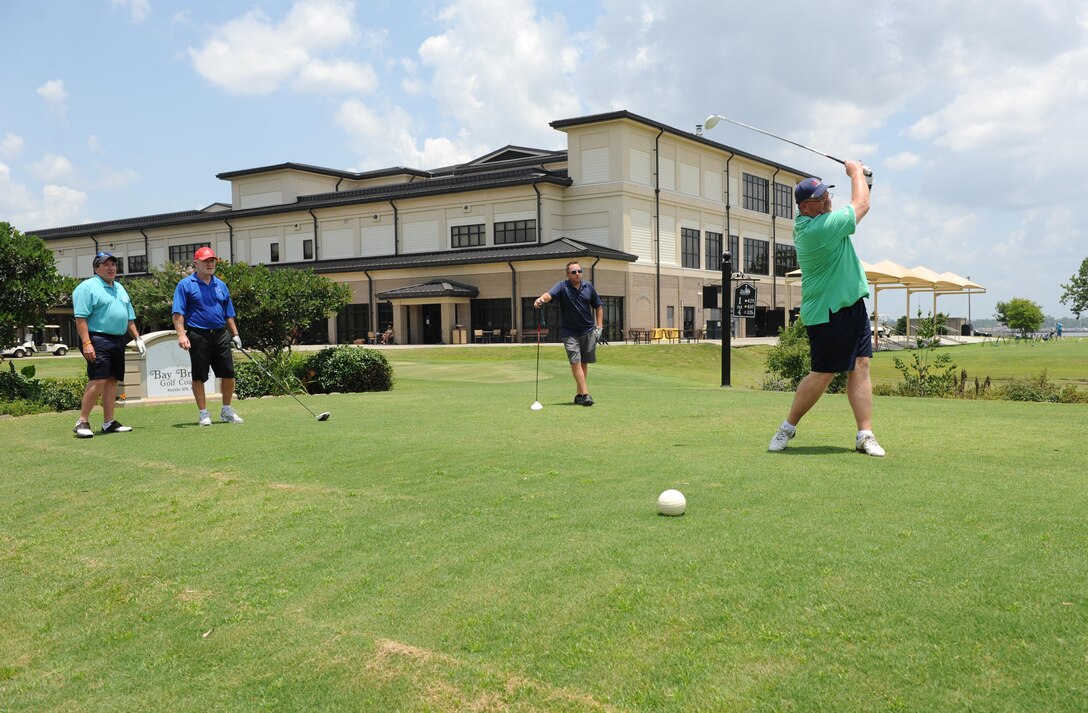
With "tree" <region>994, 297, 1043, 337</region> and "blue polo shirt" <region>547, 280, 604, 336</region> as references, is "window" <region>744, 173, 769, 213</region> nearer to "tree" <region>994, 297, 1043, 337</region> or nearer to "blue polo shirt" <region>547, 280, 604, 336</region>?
"tree" <region>994, 297, 1043, 337</region>

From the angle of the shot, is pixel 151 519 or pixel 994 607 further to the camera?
pixel 151 519

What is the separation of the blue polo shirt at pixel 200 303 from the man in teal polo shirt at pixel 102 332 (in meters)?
0.65

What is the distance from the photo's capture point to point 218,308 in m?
10.6

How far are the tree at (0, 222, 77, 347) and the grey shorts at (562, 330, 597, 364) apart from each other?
9.42 m

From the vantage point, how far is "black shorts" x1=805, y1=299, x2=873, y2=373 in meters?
6.79

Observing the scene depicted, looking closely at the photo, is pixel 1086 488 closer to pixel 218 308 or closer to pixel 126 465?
pixel 126 465

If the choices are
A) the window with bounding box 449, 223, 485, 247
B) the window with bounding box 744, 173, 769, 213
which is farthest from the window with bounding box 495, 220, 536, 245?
the window with bounding box 744, 173, 769, 213

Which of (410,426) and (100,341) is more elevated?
(100,341)

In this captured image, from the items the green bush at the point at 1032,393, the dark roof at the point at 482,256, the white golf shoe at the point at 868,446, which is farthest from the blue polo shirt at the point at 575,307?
the dark roof at the point at 482,256

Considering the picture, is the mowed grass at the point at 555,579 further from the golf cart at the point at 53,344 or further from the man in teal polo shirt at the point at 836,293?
the golf cart at the point at 53,344

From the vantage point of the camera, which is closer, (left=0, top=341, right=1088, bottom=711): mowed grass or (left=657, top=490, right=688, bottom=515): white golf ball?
(left=0, top=341, right=1088, bottom=711): mowed grass

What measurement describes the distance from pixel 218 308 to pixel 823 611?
9013mm

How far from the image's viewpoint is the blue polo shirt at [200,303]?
1041 cm

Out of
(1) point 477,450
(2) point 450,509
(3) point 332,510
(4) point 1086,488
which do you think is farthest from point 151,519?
(4) point 1086,488
